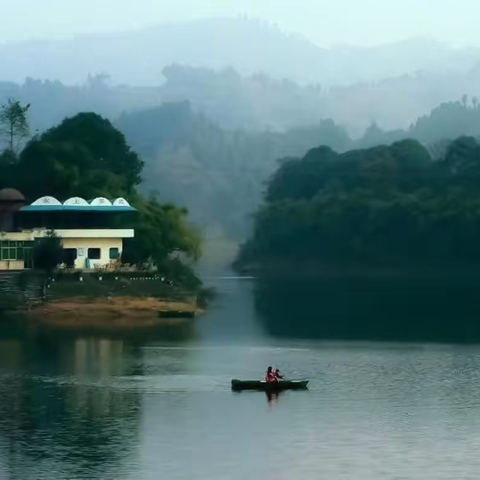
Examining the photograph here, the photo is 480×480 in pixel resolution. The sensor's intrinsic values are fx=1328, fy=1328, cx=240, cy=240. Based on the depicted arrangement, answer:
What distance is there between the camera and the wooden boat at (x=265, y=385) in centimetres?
5122

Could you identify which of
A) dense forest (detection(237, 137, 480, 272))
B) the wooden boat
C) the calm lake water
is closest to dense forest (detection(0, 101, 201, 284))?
the calm lake water

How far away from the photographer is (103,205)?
91.8 m

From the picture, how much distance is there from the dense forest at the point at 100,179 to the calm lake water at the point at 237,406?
1663 centimetres

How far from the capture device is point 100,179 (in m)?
98.3

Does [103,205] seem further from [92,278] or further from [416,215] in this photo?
[416,215]

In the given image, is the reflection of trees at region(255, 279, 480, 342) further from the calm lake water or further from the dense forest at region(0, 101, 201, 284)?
the dense forest at region(0, 101, 201, 284)

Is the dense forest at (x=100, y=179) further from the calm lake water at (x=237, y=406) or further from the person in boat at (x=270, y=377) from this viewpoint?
the person in boat at (x=270, y=377)

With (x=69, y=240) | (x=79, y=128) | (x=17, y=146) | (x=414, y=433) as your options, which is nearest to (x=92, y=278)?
(x=69, y=240)

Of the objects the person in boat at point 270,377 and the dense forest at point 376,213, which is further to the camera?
the dense forest at point 376,213

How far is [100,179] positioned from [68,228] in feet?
27.5

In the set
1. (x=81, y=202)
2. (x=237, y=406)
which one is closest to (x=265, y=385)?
(x=237, y=406)

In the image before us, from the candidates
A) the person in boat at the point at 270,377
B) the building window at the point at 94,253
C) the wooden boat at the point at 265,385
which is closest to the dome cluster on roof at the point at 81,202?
the building window at the point at 94,253

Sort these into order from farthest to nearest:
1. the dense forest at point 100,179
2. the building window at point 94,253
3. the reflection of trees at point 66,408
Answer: the dense forest at point 100,179, the building window at point 94,253, the reflection of trees at point 66,408

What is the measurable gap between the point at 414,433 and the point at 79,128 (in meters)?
65.3
